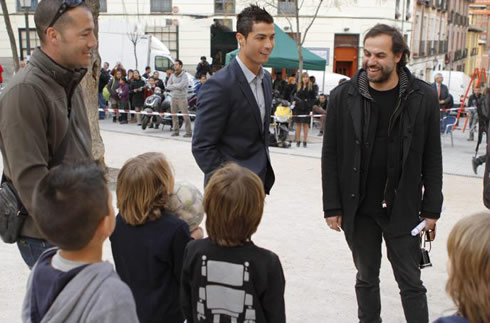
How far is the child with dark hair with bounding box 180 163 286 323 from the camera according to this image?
2441 mm

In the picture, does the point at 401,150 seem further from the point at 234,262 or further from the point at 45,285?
the point at 45,285

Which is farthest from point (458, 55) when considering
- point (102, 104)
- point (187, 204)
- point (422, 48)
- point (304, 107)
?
point (187, 204)

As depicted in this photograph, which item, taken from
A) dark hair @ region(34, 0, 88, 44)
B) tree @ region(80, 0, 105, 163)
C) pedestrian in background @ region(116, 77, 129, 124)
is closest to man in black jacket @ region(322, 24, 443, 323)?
dark hair @ region(34, 0, 88, 44)

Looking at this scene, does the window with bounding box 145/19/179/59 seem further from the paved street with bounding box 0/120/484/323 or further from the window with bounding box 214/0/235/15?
the paved street with bounding box 0/120/484/323

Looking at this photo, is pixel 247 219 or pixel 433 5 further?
pixel 433 5

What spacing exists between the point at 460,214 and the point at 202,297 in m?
5.55

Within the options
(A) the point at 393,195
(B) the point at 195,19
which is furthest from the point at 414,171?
(B) the point at 195,19

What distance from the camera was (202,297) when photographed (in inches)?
101

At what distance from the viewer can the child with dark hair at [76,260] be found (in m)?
1.92

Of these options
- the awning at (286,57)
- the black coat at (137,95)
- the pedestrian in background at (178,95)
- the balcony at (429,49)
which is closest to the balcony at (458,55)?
the balcony at (429,49)

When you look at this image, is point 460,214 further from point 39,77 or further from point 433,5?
point 433,5

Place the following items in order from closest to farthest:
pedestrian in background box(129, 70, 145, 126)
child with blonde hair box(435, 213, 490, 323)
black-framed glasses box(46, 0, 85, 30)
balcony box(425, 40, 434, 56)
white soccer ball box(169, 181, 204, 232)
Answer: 1. child with blonde hair box(435, 213, 490, 323)
2. black-framed glasses box(46, 0, 85, 30)
3. white soccer ball box(169, 181, 204, 232)
4. pedestrian in background box(129, 70, 145, 126)
5. balcony box(425, 40, 434, 56)

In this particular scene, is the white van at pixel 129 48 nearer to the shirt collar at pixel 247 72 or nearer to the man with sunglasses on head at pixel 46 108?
the shirt collar at pixel 247 72

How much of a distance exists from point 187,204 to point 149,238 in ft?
1.27
